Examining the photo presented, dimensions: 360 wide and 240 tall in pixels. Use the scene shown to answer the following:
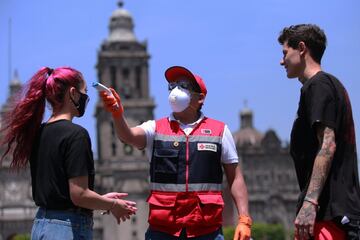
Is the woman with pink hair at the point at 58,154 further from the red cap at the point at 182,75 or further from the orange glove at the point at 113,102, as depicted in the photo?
the red cap at the point at 182,75

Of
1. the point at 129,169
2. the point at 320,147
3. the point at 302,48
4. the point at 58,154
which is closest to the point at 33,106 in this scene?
the point at 58,154

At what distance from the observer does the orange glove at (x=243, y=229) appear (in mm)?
7723

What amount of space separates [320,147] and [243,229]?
3.74 feet

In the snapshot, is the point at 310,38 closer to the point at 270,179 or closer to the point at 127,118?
the point at 127,118

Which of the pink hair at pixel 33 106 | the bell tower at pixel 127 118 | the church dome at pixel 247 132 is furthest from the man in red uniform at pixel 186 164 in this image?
the church dome at pixel 247 132

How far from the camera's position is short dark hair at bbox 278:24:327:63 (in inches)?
285

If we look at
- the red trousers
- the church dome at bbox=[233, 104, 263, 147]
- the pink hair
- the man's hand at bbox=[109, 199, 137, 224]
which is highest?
the church dome at bbox=[233, 104, 263, 147]

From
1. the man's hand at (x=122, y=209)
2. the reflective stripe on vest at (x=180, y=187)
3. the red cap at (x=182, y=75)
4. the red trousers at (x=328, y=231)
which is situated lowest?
the red trousers at (x=328, y=231)

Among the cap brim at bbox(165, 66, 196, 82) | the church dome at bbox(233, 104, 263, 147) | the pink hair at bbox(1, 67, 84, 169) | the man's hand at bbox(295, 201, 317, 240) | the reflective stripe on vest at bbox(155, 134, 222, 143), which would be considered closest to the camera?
the man's hand at bbox(295, 201, 317, 240)

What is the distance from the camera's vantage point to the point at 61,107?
765 cm

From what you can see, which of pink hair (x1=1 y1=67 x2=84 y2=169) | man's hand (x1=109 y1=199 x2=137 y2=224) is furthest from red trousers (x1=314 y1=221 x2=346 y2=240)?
pink hair (x1=1 y1=67 x2=84 y2=169)

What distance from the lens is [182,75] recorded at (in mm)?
8414

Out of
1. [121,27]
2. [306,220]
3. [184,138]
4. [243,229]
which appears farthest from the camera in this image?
[121,27]

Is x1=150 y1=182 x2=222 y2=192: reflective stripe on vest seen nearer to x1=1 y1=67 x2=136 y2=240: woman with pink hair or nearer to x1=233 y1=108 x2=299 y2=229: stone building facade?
x1=1 y1=67 x2=136 y2=240: woman with pink hair
